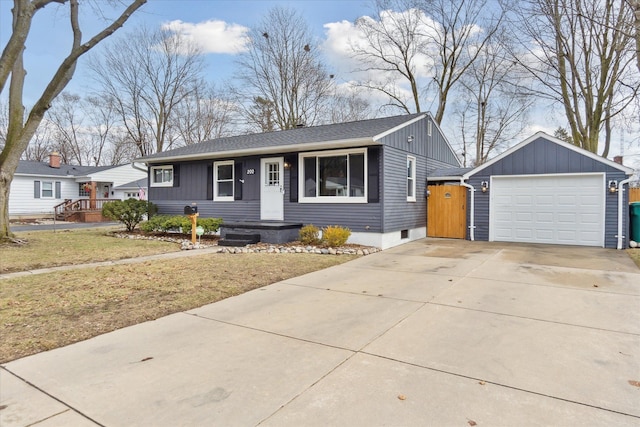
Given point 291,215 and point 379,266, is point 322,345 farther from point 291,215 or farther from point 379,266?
point 291,215

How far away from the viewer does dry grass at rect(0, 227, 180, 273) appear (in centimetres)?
770

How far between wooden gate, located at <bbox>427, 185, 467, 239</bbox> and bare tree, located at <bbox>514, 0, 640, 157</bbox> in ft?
24.9

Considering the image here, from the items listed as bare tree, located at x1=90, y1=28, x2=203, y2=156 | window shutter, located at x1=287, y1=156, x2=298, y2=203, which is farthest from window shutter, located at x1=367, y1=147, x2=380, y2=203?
bare tree, located at x1=90, y1=28, x2=203, y2=156

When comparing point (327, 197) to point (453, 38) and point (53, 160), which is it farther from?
point (53, 160)

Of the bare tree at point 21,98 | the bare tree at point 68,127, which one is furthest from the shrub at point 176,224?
the bare tree at point 68,127

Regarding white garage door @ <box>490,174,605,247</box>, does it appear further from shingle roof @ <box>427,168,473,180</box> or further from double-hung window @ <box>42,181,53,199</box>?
double-hung window @ <box>42,181,53,199</box>

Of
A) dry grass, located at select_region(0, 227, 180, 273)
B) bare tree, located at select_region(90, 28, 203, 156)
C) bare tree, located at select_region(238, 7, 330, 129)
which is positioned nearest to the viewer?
dry grass, located at select_region(0, 227, 180, 273)

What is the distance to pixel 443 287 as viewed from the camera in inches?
223

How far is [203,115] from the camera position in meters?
29.6

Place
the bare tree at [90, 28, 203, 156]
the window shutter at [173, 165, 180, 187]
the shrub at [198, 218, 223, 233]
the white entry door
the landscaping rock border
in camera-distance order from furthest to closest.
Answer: the bare tree at [90, 28, 203, 156]
the window shutter at [173, 165, 180, 187]
the shrub at [198, 218, 223, 233]
the white entry door
the landscaping rock border

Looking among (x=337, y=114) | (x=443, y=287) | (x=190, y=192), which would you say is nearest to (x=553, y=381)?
(x=443, y=287)

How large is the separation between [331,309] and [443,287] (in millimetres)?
2040

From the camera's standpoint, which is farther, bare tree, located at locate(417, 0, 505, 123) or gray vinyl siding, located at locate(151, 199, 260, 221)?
bare tree, located at locate(417, 0, 505, 123)

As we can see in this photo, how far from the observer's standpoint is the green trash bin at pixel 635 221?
32.9ft
